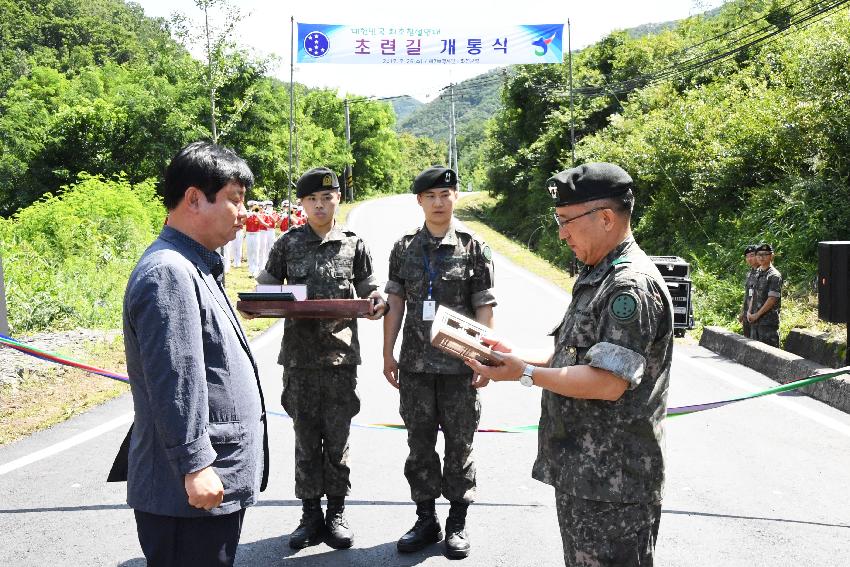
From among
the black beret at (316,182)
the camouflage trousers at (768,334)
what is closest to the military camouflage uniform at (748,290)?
the camouflage trousers at (768,334)

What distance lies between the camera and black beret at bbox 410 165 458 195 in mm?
4359

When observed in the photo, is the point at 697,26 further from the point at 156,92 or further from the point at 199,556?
the point at 199,556

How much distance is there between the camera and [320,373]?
4402mm

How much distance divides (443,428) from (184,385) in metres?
2.28

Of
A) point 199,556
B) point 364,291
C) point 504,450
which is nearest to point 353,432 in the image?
point 504,450

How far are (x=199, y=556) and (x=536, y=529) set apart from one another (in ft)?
8.12

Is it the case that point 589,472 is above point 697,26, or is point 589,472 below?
below

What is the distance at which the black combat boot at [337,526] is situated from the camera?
→ 14.0 ft

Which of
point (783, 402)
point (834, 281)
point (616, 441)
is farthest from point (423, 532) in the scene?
point (783, 402)

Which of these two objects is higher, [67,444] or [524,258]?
[524,258]

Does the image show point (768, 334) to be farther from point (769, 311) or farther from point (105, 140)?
point (105, 140)

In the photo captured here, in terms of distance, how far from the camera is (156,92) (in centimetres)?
3891

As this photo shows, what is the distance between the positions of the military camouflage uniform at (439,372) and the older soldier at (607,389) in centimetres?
159

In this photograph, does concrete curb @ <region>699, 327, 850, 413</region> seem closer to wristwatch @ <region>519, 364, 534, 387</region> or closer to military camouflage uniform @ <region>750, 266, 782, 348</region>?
military camouflage uniform @ <region>750, 266, 782, 348</region>
